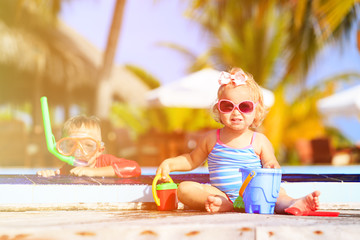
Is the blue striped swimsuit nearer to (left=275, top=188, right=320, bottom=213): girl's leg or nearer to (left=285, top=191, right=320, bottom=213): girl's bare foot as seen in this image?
(left=275, top=188, right=320, bottom=213): girl's leg

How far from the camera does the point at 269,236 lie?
8.30 ft

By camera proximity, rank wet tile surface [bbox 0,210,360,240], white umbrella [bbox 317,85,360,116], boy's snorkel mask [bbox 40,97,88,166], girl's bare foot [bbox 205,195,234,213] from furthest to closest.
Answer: white umbrella [bbox 317,85,360,116], boy's snorkel mask [bbox 40,97,88,166], girl's bare foot [bbox 205,195,234,213], wet tile surface [bbox 0,210,360,240]

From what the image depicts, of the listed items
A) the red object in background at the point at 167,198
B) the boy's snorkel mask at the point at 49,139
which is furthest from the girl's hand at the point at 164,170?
the boy's snorkel mask at the point at 49,139

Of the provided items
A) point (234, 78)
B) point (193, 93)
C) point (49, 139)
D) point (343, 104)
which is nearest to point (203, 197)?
point (234, 78)

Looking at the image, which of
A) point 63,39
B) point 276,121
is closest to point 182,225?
point 276,121

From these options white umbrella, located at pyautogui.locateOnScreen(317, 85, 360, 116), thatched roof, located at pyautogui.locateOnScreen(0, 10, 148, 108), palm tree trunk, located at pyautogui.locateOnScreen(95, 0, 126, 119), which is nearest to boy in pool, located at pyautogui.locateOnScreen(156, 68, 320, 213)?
palm tree trunk, located at pyautogui.locateOnScreen(95, 0, 126, 119)

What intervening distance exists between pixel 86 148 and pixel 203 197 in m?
1.11

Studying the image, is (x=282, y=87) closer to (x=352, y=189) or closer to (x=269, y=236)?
(x=352, y=189)

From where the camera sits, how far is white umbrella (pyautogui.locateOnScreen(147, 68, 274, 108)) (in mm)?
11727

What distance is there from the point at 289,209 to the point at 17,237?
159 cm

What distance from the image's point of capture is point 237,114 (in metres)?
3.36

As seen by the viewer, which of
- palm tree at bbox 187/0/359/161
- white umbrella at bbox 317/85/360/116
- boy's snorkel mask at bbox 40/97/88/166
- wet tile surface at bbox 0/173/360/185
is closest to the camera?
wet tile surface at bbox 0/173/360/185

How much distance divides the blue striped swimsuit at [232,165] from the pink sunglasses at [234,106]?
0.22m

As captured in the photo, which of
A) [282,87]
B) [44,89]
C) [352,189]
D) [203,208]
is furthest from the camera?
[44,89]
